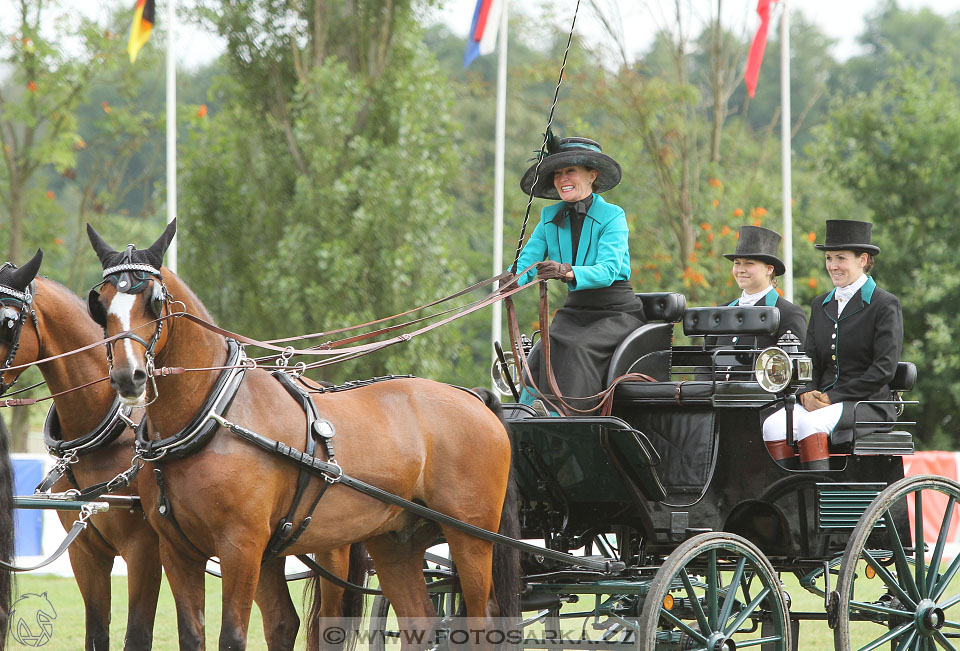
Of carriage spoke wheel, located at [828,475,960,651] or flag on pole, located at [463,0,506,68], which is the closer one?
carriage spoke wheel, located at [828,475,960,651]

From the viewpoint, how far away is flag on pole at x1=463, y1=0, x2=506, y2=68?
45.5 feet

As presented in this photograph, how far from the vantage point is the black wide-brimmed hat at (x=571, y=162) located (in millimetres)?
5480

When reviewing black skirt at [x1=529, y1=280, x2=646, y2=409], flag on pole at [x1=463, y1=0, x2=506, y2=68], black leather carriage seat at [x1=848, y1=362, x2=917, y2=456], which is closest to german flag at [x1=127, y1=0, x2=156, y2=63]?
flag on pole at [x1=463, y1=0, x2=506, y2=68]

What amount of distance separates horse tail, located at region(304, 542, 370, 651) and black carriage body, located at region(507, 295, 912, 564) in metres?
1.00

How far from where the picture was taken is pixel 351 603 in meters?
5.90

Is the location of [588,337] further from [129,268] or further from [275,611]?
[129,268]

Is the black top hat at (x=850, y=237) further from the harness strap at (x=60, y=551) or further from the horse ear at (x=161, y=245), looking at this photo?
the harness strap at (x=60, y=551)

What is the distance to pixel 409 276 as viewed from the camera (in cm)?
1277

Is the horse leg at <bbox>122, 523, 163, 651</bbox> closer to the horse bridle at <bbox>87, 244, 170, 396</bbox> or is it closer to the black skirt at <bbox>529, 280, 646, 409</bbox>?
the horse bridle at <bbox>87, 244, 170, 396</bbox>

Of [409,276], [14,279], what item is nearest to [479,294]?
[409,276]

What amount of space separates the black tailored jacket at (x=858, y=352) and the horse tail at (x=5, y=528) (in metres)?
3.79

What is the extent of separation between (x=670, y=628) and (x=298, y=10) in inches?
396

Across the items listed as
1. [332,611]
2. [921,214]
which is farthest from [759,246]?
[921,214]

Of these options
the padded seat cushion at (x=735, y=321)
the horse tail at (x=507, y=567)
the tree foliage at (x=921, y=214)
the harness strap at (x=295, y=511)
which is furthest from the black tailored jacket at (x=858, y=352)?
the tree foliage at (x=921, y=214)
